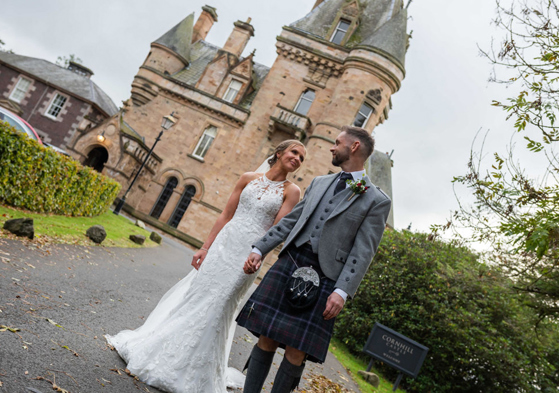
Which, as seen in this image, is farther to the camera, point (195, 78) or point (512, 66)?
point (195, 78)

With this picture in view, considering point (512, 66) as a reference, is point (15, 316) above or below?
below

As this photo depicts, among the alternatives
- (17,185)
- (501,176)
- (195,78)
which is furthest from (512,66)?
(195,78)

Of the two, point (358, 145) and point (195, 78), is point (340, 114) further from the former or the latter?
point (358, 145)

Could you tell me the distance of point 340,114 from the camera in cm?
2514

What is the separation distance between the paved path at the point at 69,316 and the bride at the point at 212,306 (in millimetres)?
212

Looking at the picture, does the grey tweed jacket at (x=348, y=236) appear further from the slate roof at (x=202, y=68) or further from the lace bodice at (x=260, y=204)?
the slate roof at (x=202, y=68)

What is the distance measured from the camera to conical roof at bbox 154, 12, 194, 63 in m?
30.8

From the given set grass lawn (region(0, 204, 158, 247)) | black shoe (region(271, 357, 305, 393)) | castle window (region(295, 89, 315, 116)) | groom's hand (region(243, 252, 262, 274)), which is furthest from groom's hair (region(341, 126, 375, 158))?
castle window (region(295, 89, 315, 116))

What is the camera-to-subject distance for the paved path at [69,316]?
306cm

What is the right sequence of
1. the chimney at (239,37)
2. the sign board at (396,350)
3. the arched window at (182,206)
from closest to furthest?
1. the sign board at (396,350)
2. the arched window at (182,206)
3. the chimney at (239,37)

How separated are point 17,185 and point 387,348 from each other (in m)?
9.17

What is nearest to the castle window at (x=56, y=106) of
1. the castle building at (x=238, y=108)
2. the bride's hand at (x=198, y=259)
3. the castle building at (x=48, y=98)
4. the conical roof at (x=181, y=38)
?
the castle building at (x=48, y=98)

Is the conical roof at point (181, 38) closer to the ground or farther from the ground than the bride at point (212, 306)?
farther from the ground

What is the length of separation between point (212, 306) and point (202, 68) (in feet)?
98.2
